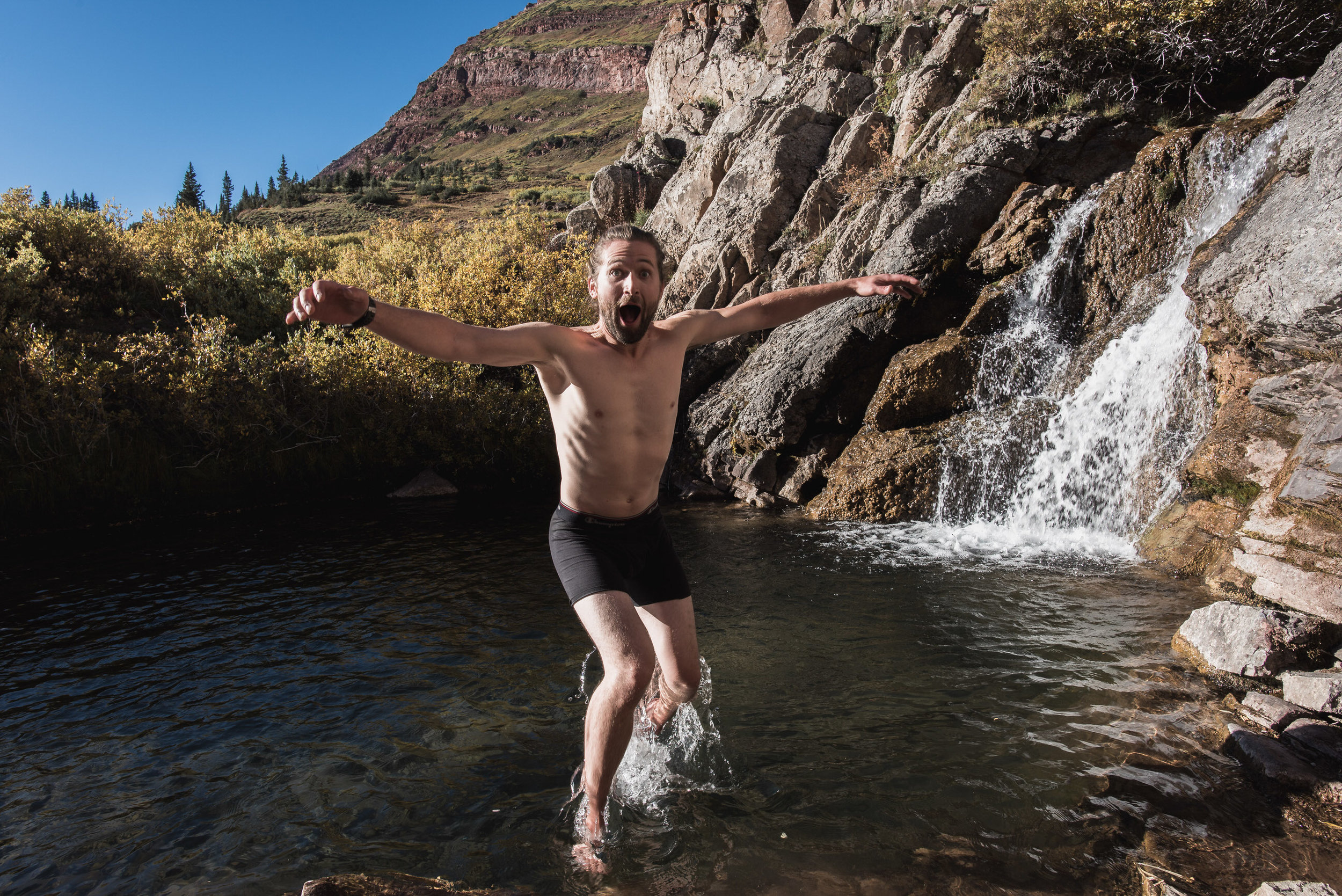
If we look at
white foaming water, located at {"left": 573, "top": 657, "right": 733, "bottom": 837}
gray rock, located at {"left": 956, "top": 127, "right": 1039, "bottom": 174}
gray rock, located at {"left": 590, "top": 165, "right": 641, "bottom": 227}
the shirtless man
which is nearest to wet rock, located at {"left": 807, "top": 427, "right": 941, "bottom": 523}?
gray rock, located at {"left": 956, "top": 127, "right": 1039, "bottom": 174}

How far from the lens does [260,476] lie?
15.8 m

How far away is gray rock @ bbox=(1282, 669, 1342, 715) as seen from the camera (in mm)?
4762

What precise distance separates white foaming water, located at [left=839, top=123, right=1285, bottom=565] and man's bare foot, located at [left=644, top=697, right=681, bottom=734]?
18.9 feet

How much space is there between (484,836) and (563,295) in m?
16.3

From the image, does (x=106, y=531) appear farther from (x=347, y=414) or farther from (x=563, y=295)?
(x=563, y=295)

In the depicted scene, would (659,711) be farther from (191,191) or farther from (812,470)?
(191,191)

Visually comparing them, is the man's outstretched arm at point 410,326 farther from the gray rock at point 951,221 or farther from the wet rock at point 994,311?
the gray rock at point 951,221

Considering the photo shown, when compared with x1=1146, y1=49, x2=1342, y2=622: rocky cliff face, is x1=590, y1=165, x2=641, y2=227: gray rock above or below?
above

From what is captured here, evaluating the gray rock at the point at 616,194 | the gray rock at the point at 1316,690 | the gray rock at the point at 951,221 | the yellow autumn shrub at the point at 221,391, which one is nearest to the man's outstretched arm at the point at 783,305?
the gray rock at the point at 1316,690

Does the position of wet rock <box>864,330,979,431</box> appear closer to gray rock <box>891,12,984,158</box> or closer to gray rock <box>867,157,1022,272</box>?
gray rock <box>867,157,1022,272</box>

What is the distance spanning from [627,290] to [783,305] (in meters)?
1.23

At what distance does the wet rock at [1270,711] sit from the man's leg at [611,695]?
3.98 metres

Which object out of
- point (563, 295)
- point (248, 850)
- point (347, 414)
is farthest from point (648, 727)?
point (563, 295)

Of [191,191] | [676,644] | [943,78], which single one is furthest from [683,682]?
[191,191]
